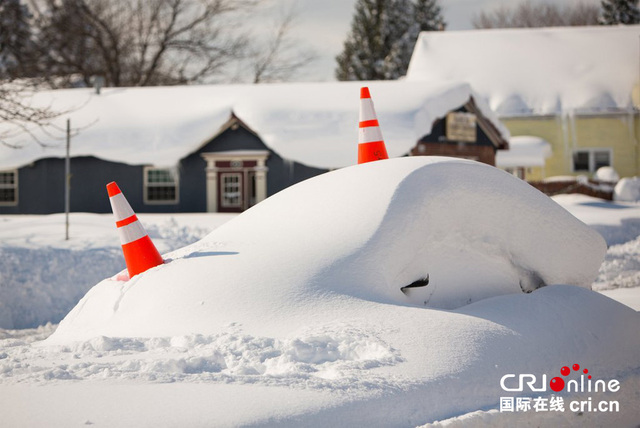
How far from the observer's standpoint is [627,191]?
2814cm

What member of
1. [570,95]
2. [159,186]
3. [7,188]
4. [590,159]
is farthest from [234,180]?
[590,159]

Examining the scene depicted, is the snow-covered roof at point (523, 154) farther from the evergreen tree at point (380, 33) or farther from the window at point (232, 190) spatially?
the evergreen tree at point (380, 33)

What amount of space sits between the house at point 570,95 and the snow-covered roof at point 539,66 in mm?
39

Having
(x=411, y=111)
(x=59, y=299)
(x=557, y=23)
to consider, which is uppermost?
(x=557, y=23)

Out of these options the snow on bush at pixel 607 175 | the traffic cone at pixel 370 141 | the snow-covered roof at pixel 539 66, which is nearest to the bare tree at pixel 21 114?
the traffic cone at pixel 370 141

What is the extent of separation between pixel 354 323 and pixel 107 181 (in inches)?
806

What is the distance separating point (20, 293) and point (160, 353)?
24.9ft

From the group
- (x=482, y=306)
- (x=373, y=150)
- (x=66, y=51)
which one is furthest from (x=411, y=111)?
(x=66, y=51)

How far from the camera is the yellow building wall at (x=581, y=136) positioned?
109 feet

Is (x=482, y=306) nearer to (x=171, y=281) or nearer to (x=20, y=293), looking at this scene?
(x=171, y=281)

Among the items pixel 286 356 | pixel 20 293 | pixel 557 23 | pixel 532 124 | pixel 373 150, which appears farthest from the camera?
pixel 557 23

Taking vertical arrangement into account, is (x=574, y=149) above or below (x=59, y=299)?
above

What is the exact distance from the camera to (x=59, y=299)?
11.5m

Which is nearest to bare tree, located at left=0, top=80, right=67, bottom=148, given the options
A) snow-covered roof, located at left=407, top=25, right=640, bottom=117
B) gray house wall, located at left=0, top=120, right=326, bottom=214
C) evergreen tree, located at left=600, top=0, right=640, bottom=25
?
gray house wall, located at left=0, top=120, right=326, bottom=214
